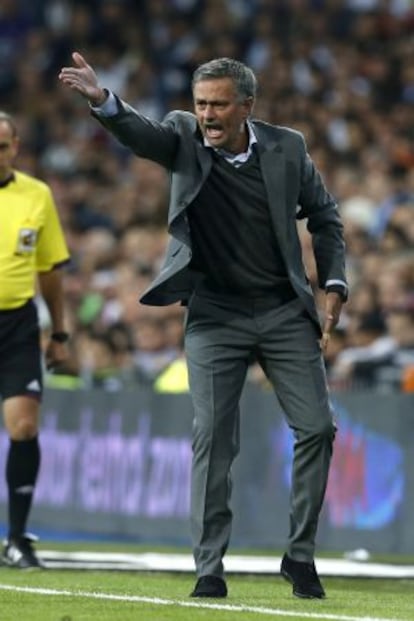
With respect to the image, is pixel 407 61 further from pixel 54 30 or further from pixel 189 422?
pixel 189 422

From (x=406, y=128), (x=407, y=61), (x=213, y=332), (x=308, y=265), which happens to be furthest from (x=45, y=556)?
(x=407, y=61)

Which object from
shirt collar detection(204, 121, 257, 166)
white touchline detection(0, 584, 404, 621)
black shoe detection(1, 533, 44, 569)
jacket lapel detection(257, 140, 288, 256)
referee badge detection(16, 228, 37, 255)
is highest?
shirt collar detection(204, 121, 257, 166)

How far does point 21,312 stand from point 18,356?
23cm

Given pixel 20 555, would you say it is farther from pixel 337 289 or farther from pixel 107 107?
pixel 107 107

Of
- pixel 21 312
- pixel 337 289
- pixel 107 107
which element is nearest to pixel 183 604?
pixel 337 289

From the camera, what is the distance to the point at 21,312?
11.4m

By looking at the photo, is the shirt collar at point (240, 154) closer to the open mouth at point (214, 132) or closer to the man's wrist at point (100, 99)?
the open mouth at point (214, 132)

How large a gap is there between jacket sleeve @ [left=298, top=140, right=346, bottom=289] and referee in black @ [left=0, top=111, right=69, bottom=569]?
2503 mm

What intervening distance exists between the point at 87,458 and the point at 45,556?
312 cm

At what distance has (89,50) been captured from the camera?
23.5 m

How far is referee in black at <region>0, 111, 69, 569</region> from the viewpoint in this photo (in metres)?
11.4

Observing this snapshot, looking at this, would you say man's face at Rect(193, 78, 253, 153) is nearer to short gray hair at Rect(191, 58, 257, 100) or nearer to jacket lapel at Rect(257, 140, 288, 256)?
short gray hair at Rect(191, 58, 257, 100)

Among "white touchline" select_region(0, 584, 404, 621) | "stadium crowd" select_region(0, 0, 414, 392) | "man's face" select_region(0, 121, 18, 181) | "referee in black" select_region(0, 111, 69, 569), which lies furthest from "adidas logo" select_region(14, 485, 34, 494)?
"stadium crowd" select_region(0, 0, 414, 392)

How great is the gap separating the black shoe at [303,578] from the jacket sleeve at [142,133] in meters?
1.73
